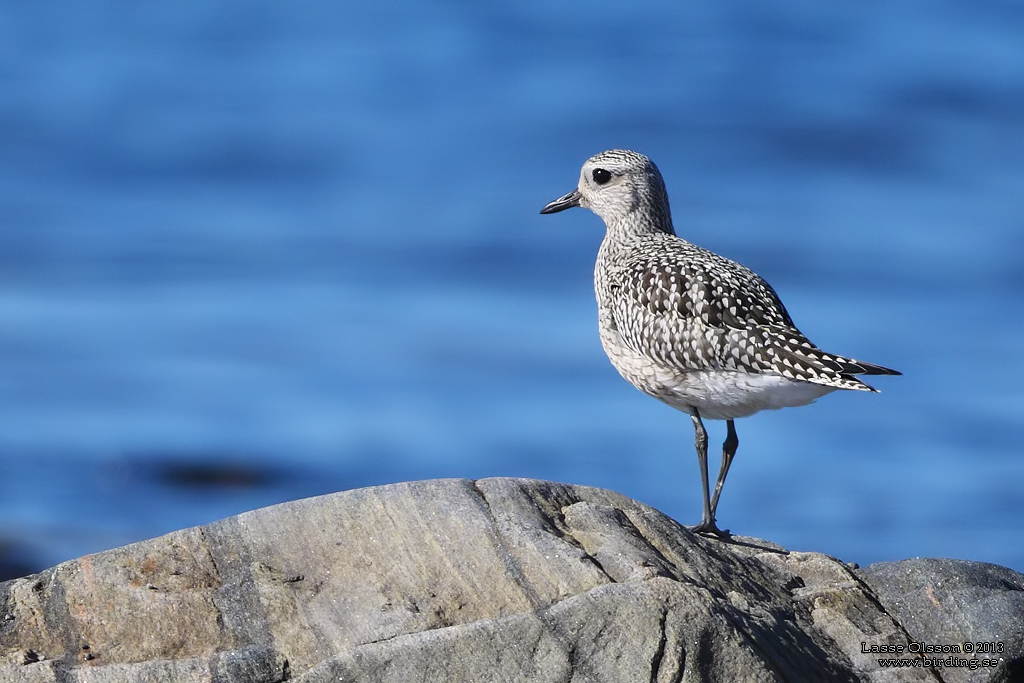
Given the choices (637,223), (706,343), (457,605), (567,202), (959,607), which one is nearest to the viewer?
(457,605)

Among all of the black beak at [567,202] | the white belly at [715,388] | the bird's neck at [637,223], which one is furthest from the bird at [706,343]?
the black beak at [567,202]

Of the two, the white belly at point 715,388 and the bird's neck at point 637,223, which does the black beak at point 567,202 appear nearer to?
the bird's neck at point 637,223

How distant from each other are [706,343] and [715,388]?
0.91ft

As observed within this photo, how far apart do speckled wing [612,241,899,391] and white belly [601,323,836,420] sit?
58 mm

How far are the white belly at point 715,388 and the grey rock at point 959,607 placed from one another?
3.85ft

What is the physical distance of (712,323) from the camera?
8352 mm

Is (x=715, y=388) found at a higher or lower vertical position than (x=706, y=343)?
lower

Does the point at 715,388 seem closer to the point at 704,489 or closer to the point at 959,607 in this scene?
the point at 704,489

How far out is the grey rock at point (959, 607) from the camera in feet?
21.6

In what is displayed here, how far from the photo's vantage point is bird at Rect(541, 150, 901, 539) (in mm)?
7949

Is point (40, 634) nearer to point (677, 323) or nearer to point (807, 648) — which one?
point (807, 648)

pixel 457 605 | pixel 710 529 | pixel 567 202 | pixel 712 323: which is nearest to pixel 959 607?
pixel 710 529

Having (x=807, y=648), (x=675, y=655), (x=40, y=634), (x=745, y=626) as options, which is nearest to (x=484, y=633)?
(x=675, y=655)

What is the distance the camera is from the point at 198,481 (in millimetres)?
16562
